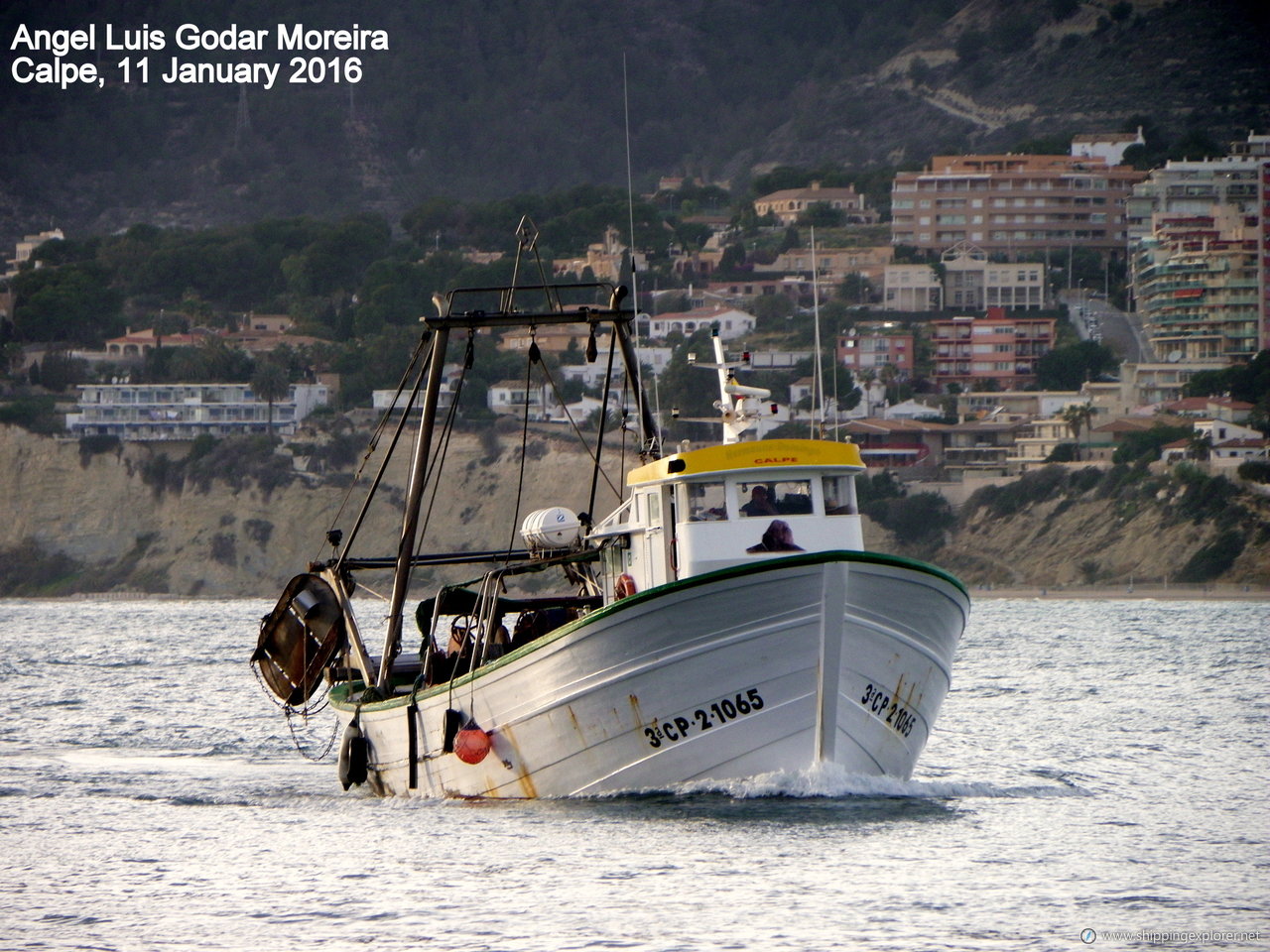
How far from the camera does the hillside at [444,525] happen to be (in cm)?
14400

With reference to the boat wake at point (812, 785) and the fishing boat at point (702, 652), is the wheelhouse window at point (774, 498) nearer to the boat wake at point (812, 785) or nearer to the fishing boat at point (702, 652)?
the fishing boat at point (702, 652)

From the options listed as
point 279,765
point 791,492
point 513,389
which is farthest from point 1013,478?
point 791,492

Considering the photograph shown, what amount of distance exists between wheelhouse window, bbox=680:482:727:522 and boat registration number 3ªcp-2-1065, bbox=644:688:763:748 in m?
2.61

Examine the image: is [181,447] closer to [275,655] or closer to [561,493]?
[561,493]

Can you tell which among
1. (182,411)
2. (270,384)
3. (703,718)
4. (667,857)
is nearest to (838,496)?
(703,718)

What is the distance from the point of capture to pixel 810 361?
7594 inches

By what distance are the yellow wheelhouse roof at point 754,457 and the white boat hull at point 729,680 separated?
7.04 feet

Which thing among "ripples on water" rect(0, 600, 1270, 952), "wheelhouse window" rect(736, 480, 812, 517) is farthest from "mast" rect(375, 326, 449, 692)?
"wheelhouse window" rect(736, 480, 812, 517)

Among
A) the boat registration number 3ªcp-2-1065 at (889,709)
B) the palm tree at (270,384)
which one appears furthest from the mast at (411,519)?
the palm tree at (270,384)

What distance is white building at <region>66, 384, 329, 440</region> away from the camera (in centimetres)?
17488

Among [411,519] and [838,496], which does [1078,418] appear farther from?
[838,496]

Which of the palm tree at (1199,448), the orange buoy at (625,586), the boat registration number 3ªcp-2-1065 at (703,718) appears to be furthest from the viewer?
the palm tree at (1199,448)

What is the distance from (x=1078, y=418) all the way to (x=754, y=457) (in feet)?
479

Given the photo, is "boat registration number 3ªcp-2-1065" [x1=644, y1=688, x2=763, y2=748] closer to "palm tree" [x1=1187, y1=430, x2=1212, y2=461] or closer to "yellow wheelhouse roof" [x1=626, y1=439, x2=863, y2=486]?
"yellow wheelhouse roof" [x1=626, y1=439, x2=863, y2=486]
